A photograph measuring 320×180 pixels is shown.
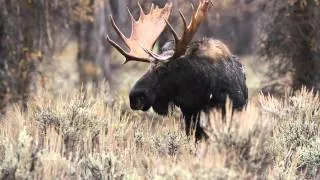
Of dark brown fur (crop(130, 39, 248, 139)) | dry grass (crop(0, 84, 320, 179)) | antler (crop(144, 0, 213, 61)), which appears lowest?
dry grass (crop(0, 84, 320, 179))

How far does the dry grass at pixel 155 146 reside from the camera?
6.18 metres

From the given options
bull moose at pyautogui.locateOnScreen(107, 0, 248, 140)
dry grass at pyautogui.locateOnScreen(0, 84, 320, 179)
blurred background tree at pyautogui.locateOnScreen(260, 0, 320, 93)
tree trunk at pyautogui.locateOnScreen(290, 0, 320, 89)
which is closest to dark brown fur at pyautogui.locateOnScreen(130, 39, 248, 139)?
bull moose at pyautogui.locateOnScreen(107, 0, 248, 140)

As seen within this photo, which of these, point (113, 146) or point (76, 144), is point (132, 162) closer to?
point (113, 146)

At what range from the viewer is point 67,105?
902 cm

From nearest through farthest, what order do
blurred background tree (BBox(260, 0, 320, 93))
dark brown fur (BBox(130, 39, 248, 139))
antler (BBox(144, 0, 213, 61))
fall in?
dark brown fur (BBox(130, 39, 248, 139)) → antler (BBox(144, 0, 213, 61)) → blurred background tree (BBox(260, 0, 320, 93))

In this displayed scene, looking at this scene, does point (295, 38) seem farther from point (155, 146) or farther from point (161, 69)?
point (155, 146)

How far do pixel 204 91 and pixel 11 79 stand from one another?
6.59 metres

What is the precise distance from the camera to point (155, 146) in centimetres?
846

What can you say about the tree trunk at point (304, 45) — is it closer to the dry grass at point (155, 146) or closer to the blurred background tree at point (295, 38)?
the blurred background tree at point (295, 38)

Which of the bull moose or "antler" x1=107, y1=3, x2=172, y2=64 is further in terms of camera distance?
"antler" x1=107, y1=3, x2=172, y2=64

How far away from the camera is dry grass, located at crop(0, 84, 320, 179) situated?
6.18 m

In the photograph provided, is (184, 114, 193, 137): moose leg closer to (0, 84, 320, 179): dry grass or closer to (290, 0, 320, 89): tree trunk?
(0, 84, 320, 179): dry grass

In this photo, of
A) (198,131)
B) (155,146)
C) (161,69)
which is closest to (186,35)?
(161,69)

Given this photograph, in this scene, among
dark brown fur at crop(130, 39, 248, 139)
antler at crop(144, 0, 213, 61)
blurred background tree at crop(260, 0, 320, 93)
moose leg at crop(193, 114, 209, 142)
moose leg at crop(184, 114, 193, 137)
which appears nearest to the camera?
dark brown fur at crop(130, 39, 248, 139)
